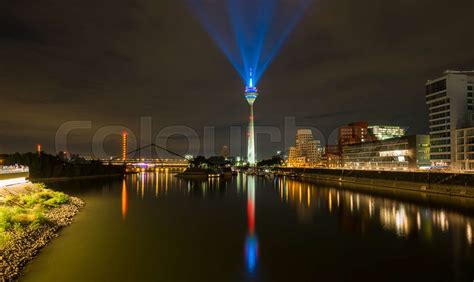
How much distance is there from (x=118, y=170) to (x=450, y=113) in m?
91.0

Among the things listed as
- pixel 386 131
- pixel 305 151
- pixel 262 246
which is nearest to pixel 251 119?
pixel 305 151

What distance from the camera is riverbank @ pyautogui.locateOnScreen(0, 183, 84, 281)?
14658 millimetres

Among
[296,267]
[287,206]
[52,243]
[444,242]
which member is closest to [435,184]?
[287,206]

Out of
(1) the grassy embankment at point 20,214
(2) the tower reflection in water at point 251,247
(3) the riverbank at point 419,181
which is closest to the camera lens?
(2) the tower reflection in water at point 251,247

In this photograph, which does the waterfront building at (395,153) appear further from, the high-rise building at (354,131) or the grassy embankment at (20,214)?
the grassy embankment at (20,214)

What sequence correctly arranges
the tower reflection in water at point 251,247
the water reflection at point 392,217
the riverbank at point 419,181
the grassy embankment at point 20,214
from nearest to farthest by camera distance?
the tower reflection in water at point 251,247, the grassy embankment at point 20,214, the water reflection at point 392,217, the riverbank at point 419,181

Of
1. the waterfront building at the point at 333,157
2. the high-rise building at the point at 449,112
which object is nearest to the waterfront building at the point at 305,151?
the waterfront building at the point at 333,157

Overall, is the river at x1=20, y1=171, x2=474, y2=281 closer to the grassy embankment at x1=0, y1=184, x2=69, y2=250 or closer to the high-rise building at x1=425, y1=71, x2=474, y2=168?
the grassy embankment at x1=0, y1=184, x2=69, y2=250

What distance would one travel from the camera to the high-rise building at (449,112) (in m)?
64.1

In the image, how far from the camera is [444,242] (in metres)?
19.6

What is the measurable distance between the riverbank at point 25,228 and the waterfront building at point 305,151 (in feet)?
462

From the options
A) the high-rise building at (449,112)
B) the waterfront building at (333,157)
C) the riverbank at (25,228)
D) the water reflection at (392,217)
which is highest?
the high-rise building at (449,112)

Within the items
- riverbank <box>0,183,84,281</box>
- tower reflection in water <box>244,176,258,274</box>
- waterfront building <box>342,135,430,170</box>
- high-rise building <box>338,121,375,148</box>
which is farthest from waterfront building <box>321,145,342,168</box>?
riverbank <box>0,183,84,281</box>

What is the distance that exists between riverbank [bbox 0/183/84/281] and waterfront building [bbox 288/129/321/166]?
141 meters
